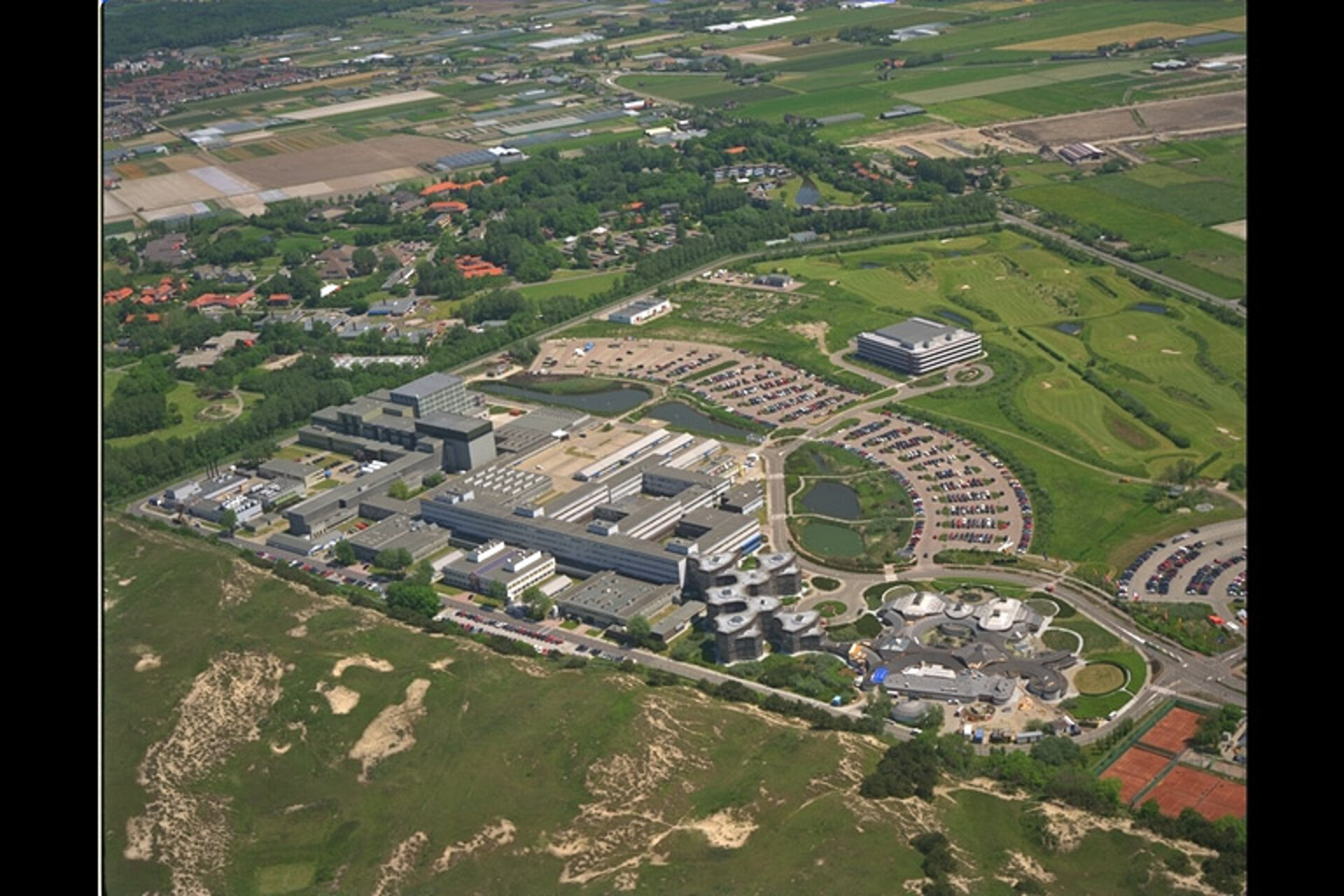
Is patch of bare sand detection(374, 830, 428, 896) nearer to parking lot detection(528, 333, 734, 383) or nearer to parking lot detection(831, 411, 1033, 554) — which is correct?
parking lot detection(831, 411, 1033, 554)

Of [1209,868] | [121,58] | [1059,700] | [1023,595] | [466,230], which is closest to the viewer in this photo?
[1209,868]

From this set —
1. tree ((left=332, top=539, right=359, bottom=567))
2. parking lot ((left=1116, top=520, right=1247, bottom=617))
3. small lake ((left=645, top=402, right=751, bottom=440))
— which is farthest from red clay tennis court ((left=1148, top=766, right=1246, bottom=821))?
tree ((left=332, top=539, right=359, bottom=567))

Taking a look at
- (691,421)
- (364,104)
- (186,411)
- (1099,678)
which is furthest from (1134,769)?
(364,104)

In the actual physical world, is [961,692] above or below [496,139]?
below

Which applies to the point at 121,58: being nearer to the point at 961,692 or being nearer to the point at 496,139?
the point at 496,139

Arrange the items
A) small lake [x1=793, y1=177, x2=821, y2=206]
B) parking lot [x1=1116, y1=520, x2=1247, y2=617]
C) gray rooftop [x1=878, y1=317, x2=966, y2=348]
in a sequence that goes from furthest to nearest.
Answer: small lake [x1=793, y1=177, x2=821, y2=206], gray rooftop [x1=878, y1=317, x2=966, y2=348], parking lot [x1=1116, y1=520, x2=1247, y2=617]

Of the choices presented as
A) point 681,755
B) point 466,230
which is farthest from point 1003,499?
point 466,230
